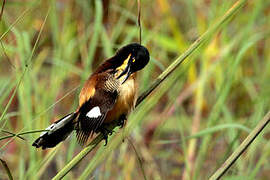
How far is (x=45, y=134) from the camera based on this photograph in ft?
5.43

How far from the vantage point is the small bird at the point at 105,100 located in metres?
1.67

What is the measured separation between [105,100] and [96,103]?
0.03 m

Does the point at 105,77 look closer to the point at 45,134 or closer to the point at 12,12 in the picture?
the point at 45,134

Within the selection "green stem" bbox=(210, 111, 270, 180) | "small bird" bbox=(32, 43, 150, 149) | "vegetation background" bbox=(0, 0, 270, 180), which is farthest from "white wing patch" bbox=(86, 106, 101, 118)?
"green stem" bbox=(210, 111, 270, 180)

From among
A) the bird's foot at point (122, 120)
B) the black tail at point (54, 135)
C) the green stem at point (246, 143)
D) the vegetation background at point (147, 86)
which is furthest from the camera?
the vegetation background at point (147, 86)

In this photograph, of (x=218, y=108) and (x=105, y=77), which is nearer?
(x=105, y=77)

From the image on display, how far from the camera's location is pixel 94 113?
171 centimetres

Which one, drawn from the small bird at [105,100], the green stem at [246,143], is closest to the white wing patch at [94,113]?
the small bird at [105,100]

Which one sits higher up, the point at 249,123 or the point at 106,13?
the point at 106,13

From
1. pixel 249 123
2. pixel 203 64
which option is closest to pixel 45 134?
pixel 249 123

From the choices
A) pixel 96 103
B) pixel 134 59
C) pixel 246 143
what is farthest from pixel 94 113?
pixel 246 143

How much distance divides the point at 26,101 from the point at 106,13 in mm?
1181

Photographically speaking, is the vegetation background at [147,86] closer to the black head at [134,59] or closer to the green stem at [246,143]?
the black head at [134,59]

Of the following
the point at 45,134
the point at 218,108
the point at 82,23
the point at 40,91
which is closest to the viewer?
the point at 45,134
